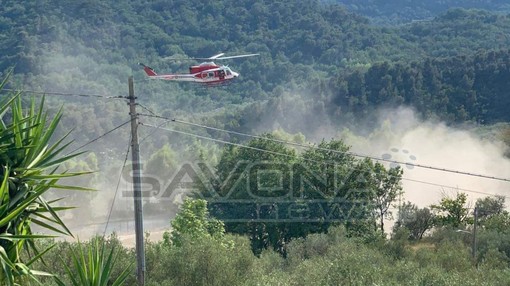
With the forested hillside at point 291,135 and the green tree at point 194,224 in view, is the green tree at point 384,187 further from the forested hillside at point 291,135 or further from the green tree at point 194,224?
the green tree at point 194,224

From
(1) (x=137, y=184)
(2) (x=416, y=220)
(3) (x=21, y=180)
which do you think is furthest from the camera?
(2) (x=416, y=220)

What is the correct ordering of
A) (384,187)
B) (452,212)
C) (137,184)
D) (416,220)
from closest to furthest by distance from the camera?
1. (137,184)
2. (416,220)
3. (452,212)
4. (384,187)

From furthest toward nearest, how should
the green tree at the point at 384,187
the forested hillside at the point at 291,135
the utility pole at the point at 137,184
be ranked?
the green tree at the point at 384,187
the forested hillside at the point at 291,135
the utility pole at the point at 137,184

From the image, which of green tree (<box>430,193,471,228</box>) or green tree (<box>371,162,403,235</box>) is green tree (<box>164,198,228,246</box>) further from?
green tree (<box>430,193,471,228</box>)

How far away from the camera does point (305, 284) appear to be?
27812 mm

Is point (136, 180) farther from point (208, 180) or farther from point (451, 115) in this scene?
point (451, 115)

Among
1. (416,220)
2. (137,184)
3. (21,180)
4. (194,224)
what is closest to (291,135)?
(416,220)

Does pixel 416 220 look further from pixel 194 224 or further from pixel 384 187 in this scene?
pixel 194 224

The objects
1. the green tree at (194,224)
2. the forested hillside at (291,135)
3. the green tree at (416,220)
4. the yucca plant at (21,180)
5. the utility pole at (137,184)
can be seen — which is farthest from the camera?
the green tree at (416,220)

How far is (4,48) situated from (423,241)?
128m

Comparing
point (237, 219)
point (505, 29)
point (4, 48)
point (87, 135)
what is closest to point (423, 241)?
point (237, 219)

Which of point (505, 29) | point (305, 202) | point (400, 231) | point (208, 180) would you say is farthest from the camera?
point (505, 29)

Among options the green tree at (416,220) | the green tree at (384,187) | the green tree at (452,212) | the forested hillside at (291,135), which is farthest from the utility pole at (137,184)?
the green tree at (384,187)

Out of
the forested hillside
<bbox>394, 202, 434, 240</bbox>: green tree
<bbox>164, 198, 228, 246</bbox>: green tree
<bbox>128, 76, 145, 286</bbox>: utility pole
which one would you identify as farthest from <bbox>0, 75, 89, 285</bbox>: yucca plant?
<bbox>394, 202, 434, 240</bbox>: green tree
